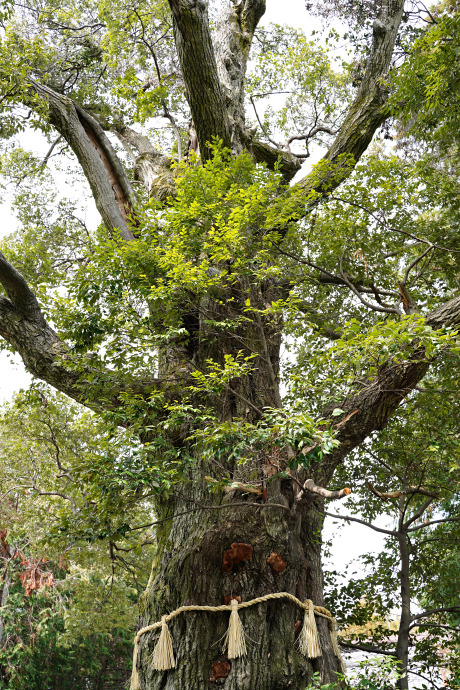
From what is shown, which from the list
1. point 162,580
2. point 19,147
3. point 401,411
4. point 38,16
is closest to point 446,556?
point 401,411

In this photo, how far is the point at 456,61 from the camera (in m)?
3.72

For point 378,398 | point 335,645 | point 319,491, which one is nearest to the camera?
point 319,491

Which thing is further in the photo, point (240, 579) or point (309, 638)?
point (240, 579)

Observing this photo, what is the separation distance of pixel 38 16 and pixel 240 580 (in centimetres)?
782

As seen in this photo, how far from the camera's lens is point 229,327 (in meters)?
3.88

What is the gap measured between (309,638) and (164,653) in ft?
2.95

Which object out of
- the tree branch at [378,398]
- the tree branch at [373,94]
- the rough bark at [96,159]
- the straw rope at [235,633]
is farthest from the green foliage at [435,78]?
the straw rope at [235,633]

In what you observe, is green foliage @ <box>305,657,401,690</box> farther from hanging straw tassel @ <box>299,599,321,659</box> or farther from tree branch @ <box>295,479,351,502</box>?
tree branch @ <box>295,479,351,502</box>

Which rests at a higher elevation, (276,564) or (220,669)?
(276,564)

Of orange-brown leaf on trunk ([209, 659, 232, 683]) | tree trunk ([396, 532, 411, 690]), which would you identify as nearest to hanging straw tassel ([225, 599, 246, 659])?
orange-brown leaf on trunk ([209, 659, 232, 683])

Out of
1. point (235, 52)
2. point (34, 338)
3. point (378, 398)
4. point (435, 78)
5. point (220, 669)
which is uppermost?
point (235, 52)

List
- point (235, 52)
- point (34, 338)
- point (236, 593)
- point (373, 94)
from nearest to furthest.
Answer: point (236, 593) < point (34, 338) < point (373, 94) < point (235, 52)

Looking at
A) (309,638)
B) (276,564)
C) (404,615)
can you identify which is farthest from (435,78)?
(404,615)

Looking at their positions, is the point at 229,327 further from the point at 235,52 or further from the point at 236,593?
the point at 235,52
